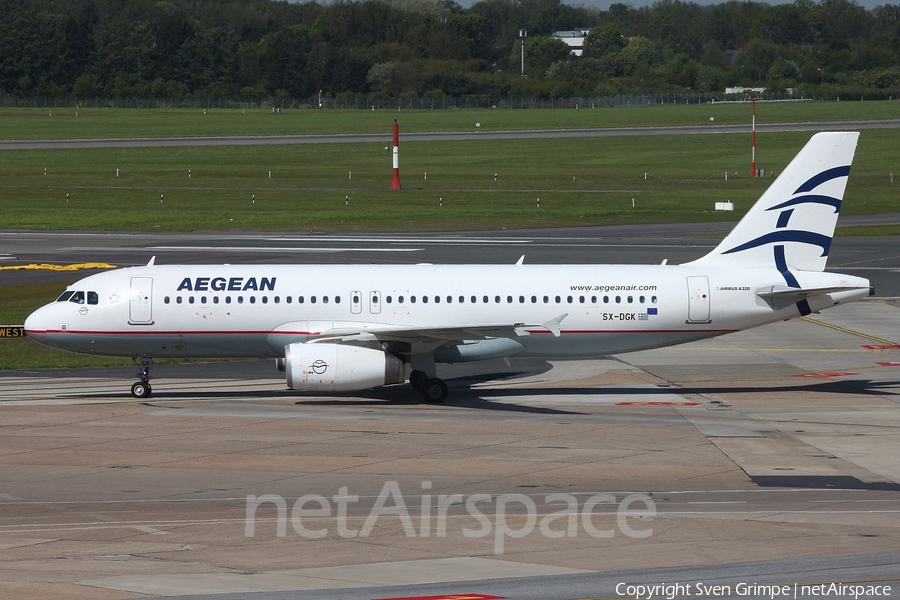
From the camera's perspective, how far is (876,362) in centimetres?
4175

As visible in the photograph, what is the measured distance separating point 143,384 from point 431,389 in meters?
9.04

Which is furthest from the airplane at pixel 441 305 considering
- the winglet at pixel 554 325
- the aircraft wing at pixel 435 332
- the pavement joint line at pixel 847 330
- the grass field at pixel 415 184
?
the grass field at pixel 415 184

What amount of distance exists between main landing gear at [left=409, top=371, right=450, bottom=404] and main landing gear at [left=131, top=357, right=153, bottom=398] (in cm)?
848

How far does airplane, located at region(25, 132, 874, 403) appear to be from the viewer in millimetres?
36250

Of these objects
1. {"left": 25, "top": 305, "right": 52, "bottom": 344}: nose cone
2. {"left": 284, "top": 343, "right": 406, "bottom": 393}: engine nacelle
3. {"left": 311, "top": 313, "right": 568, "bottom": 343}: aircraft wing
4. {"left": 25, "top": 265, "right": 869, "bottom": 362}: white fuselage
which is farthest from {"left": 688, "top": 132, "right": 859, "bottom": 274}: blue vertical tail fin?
{"left": 25, "top": 305, "right": 52, "bottom": 344}: nose cone

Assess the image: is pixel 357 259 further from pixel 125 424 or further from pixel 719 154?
pixel 719 154

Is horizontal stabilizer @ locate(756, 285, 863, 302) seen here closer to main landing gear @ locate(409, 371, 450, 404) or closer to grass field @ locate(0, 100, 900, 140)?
main landing gear @ locate(409, 371, 450, 404)

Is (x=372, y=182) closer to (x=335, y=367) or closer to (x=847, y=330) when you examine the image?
(x=847, y=330)

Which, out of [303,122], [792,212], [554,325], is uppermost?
[303,122]

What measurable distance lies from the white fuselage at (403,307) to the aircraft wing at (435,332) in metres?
0.32

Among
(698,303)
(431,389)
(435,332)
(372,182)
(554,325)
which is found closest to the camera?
(554,325)

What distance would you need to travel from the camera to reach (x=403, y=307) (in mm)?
36594

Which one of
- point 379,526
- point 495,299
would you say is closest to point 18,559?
point 379,526

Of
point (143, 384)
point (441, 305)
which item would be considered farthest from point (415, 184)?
point (143, 384)
